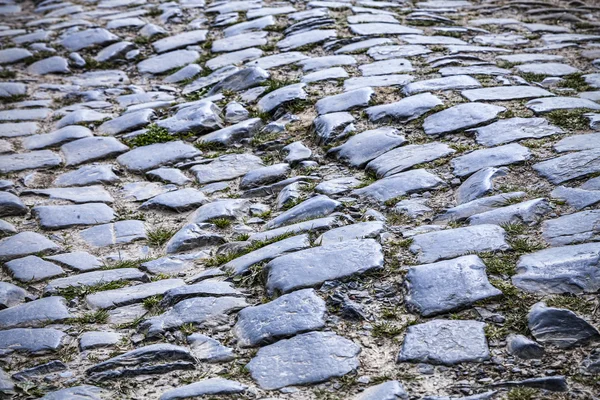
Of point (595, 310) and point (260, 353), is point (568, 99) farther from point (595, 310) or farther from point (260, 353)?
point (260, 353)

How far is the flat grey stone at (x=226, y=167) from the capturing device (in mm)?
3957

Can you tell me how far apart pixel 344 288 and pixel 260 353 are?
440 millimetres

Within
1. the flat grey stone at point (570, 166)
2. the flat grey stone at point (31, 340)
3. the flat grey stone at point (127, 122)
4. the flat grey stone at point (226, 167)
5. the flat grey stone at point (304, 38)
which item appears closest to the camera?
the flat grey stone at point (31, 340)

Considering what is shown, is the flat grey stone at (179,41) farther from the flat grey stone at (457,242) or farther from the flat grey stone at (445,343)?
the flat grey stone at (445,343)

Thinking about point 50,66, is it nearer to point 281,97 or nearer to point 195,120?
point 195,120

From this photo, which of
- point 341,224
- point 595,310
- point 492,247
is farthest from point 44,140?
point 595,310

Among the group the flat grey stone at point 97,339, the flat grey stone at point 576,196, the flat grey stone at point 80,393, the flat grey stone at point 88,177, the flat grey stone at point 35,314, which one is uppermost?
the flat grey stone at point 576,196

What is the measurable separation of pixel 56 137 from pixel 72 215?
1.17m

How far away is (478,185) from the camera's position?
3254 mm

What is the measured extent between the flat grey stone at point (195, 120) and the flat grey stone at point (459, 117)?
4.36 ft

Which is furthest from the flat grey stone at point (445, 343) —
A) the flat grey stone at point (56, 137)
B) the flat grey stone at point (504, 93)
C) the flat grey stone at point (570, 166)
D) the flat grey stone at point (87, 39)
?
the flat grey stone at point (87, 39)

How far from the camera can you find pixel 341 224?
3.15 meters

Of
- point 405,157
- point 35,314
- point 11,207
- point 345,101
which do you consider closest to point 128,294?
point 35,314

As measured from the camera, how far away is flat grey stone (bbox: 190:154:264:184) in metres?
3.96
